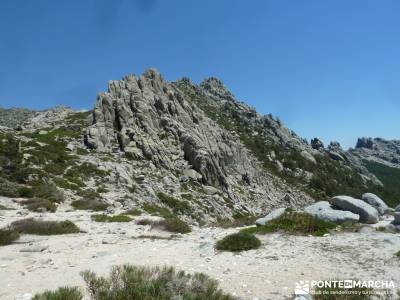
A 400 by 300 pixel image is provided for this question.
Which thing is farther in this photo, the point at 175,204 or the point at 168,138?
the point at 168,138

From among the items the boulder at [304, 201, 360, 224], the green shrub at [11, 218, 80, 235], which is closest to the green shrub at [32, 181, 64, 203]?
the green shrub at [11, 218, 80, 235]

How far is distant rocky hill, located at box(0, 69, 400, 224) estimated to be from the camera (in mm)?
32422

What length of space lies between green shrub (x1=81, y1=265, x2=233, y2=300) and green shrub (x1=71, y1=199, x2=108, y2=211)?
19.2 meters

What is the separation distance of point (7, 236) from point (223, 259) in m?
9.04

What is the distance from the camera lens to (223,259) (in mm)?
12469

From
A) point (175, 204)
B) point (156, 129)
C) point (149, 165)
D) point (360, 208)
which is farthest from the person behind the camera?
point (156, 129)

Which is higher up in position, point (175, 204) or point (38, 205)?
point (175, 204)

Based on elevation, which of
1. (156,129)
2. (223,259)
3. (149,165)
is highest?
(156,129)

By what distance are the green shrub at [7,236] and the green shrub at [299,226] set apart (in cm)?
1004

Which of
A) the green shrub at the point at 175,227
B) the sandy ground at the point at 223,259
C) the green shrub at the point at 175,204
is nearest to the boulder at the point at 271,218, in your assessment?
the sandy ground at the point at 223,259

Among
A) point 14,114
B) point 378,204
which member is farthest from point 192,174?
point 14,114

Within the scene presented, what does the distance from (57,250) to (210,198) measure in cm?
3143

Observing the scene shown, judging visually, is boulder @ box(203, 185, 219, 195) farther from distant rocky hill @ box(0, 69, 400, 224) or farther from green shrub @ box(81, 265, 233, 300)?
green shrub @ box(81, 265, 233, 300)

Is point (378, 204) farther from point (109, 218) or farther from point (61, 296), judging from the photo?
point (61, 296)
